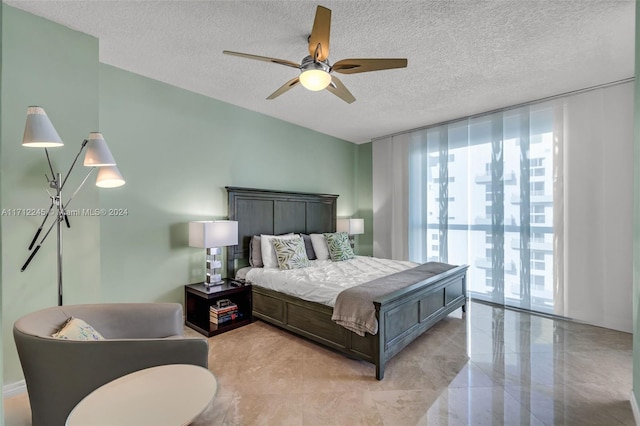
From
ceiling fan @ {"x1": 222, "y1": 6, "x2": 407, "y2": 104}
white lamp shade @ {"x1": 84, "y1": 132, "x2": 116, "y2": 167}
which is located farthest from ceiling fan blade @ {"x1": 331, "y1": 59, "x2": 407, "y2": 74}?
white lamp shade @ {"x1": 84, "y1": 132, "x2": 116, "y2": 167}

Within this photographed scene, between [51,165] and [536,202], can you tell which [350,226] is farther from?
[51,165]

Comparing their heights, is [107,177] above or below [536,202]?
above

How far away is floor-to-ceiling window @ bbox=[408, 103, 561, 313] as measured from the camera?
149 inches

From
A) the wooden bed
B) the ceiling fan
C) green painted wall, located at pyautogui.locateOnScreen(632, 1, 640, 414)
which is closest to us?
green painted wall, located at pyautogui.locateOnScreen(632, 1, 640, 414)

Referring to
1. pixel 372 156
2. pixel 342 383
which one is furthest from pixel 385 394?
pixel 372 156

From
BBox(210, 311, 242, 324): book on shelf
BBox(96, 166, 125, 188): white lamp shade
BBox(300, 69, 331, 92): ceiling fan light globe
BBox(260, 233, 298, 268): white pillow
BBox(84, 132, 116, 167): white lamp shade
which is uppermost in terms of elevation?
BBox(300, 69, 331, 92): ceiling fan light globe

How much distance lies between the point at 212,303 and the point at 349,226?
106 inches

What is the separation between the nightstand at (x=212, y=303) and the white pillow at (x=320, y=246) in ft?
4.11

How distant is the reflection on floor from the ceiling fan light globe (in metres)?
2.28

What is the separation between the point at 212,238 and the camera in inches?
126

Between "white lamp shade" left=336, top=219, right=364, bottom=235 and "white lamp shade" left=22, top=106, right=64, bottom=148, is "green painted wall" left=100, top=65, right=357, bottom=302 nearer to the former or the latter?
"white lamp shade" left=22, top=106, right=64, bottom=148

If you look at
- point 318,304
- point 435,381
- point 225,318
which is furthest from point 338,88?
point 225,318

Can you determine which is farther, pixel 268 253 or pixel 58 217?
pixel 268 253

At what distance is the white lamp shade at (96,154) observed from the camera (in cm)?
212
